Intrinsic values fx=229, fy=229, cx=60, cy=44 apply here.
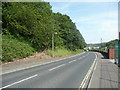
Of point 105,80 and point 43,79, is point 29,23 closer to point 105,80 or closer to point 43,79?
point 43,79

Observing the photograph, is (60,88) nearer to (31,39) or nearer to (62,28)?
(31,39)

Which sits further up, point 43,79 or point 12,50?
point 12,50

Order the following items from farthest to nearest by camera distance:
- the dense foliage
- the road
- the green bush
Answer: the dense foliage, the green bush, the road

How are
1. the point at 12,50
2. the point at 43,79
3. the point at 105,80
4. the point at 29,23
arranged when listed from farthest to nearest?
the point at 29,23, the point at 12,50, the point at 43,79, the point at 105,80

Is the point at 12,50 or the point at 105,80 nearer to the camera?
the point at 105,80

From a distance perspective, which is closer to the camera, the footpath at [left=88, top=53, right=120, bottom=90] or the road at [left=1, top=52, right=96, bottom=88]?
the footpath at [left=88, top=53, right=120, bottom=90]

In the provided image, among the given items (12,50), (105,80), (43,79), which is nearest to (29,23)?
(12,50)

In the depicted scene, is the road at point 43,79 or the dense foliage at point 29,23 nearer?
the road at point 43,79

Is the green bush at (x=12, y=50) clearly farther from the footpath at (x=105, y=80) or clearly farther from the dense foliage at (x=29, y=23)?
the footpath at (x=105, y=80)

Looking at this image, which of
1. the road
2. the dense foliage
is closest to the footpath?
the road

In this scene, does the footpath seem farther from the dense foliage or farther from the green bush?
the dense foliage

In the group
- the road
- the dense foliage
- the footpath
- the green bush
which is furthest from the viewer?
the dense foliage

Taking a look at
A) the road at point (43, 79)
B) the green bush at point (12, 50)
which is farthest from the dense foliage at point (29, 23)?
the road at point (43, 79)

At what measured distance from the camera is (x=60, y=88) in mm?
12125
